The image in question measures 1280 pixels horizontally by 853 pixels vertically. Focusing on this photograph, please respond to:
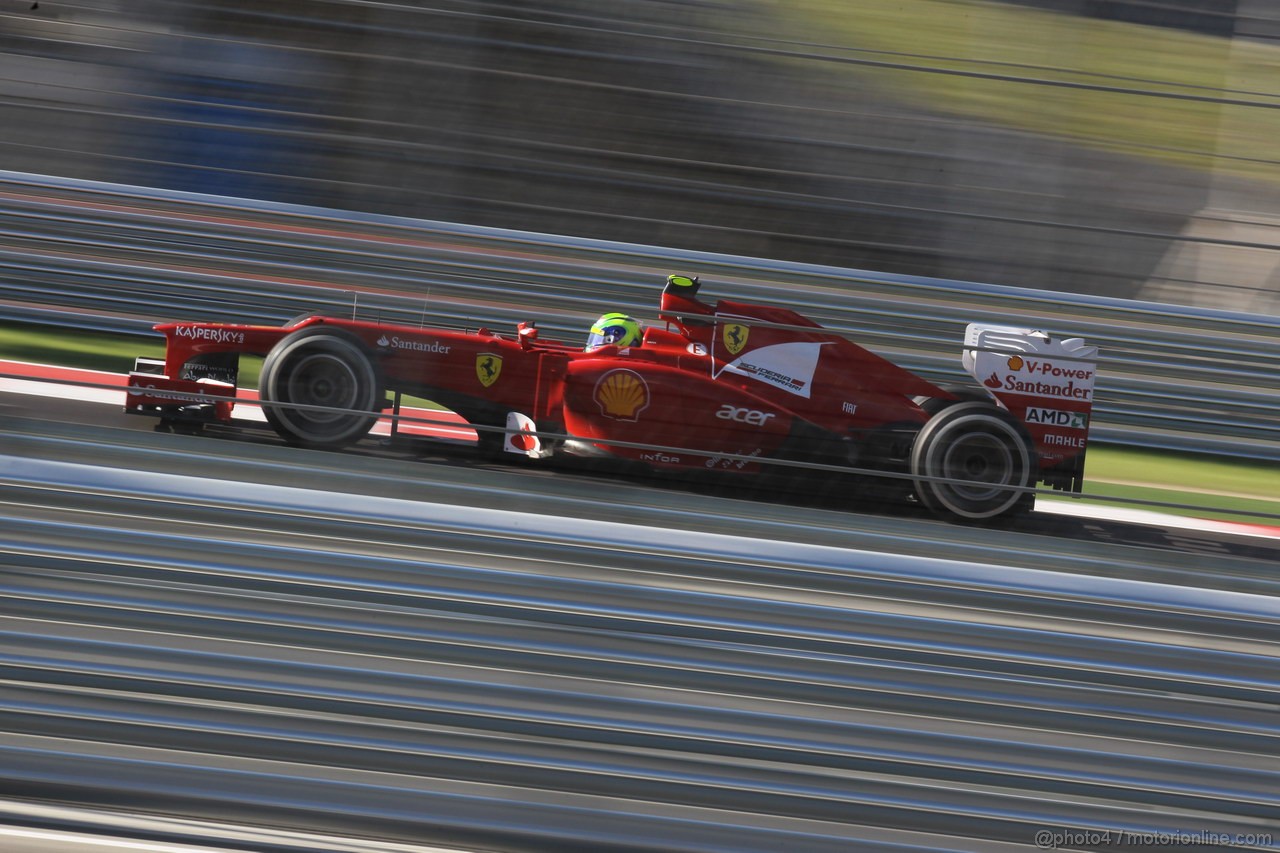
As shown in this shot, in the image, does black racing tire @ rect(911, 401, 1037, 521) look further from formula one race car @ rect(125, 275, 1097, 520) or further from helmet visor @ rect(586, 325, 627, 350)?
helmet visor @ rect(586, 325, 627, 350)

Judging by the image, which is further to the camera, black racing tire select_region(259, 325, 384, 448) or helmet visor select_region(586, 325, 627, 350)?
helmet visor select_region(586, 325, 627, 350)

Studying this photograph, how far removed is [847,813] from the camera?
1021mm

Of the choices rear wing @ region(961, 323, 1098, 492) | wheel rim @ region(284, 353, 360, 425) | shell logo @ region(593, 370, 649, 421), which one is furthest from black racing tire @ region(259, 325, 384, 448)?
rear wing @ region(961, 323, 1098, 492)

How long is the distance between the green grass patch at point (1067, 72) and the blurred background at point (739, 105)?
10mm

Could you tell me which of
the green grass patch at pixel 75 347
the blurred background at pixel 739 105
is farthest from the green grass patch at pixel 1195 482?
the blurred background at pixel 739 105

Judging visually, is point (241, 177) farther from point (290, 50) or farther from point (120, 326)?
point (120, 326)

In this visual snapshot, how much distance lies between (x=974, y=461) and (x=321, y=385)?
1.19 meters

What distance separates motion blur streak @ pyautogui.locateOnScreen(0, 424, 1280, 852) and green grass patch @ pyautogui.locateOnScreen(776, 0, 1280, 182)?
1906mm

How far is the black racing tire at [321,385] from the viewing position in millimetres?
1214

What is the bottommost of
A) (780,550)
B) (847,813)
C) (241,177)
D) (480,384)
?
(847,813)

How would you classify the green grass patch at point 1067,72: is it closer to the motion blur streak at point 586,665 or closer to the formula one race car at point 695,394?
the formula one race car at point 695,394

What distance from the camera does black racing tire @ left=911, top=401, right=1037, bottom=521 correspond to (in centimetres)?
114

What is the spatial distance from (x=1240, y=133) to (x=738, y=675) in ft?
9.96

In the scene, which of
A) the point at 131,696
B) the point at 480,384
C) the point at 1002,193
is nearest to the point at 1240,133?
the point at 1002,193
